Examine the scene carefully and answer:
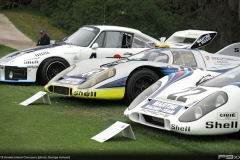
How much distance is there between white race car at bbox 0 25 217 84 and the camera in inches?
577

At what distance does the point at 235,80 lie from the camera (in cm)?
889

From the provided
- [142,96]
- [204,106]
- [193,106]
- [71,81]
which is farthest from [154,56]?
[204,106]

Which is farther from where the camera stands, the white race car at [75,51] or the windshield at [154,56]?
the white race car at [75,51]

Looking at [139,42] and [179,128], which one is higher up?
[139,42]

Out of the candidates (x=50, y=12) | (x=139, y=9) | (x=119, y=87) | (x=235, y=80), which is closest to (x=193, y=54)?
(x=119, y=87)

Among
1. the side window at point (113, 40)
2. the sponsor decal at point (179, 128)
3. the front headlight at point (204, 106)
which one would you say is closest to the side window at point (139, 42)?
the side window at point (113, 40)

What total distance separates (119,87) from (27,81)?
13.8 feet

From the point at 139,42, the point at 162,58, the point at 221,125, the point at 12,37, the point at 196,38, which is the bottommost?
the point at 12,37

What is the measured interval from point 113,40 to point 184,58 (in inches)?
146

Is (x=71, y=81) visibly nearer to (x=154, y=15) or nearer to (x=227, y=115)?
(x=227, y=115)

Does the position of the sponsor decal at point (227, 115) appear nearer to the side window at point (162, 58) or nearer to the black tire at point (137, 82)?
the black tire at point (137, 82)

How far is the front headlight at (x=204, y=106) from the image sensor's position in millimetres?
8172

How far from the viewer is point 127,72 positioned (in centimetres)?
1133

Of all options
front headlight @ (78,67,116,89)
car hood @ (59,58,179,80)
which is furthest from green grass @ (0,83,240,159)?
car hood @ (59,58,179,80)
